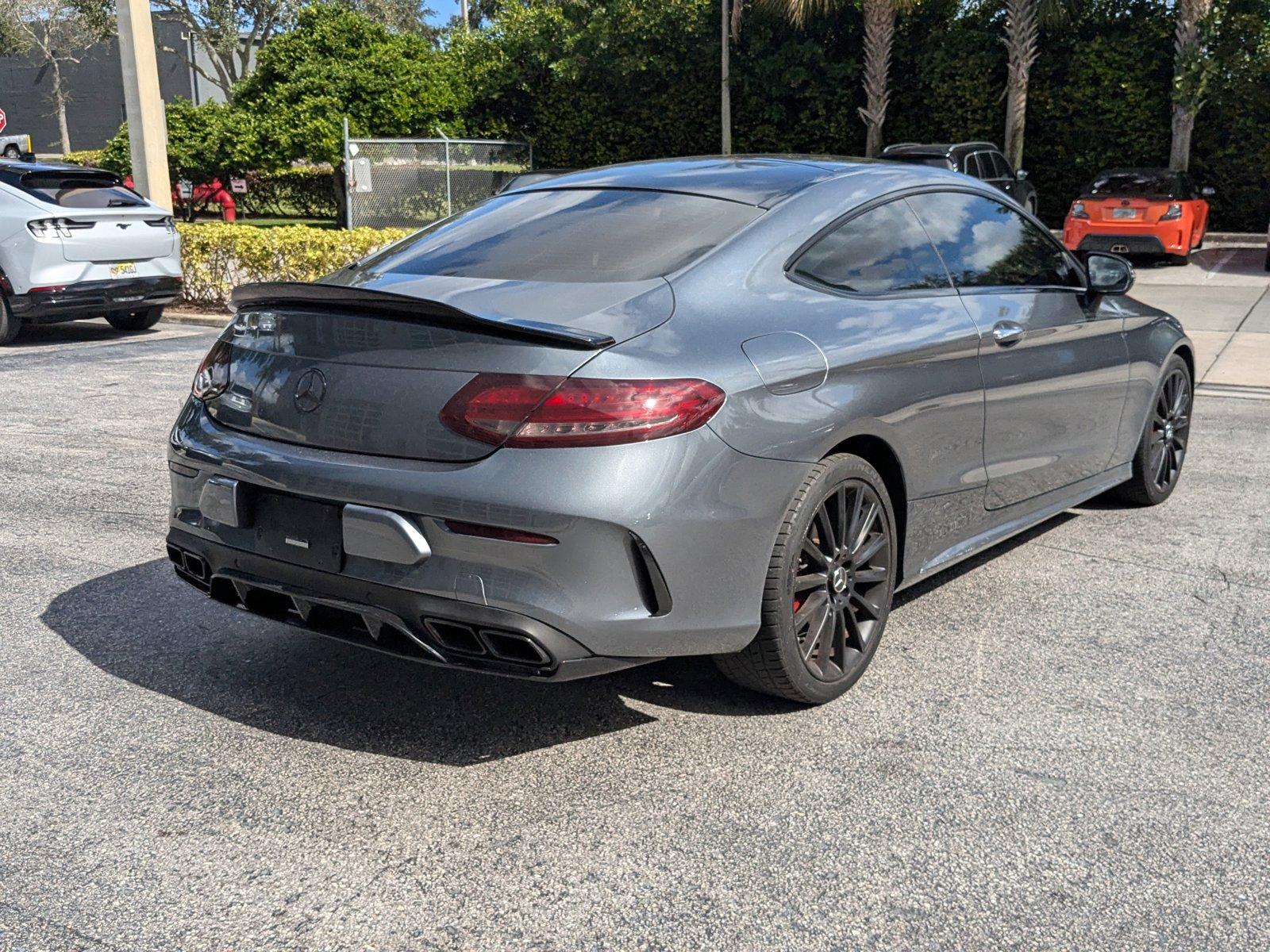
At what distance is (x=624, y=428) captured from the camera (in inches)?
122

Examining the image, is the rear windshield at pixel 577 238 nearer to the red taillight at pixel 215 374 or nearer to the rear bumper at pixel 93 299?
the red taillight at pixel 215 374

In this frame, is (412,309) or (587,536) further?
(412,309)

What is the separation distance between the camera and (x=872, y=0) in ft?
79.2

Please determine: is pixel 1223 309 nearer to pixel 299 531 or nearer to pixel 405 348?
pixel 405 348

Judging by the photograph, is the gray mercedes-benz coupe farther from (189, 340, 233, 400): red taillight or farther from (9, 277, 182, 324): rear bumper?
(9, 277, 182, 324): rear bumper

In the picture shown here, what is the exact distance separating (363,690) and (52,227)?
31.5 ft

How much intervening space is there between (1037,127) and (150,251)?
1851 centimetres

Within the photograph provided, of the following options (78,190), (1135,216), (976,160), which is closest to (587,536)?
(78,190)

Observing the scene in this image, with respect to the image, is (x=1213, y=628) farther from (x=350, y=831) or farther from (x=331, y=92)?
(x=331, y=92)

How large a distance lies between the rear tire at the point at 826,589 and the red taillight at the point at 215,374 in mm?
1638

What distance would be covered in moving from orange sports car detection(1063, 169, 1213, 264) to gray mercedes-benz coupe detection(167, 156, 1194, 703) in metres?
15.9

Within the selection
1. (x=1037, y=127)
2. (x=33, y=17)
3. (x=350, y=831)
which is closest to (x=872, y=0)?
(x=1037, y=127)

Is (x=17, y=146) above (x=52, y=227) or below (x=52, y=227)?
above

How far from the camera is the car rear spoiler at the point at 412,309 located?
3148 millimetres
